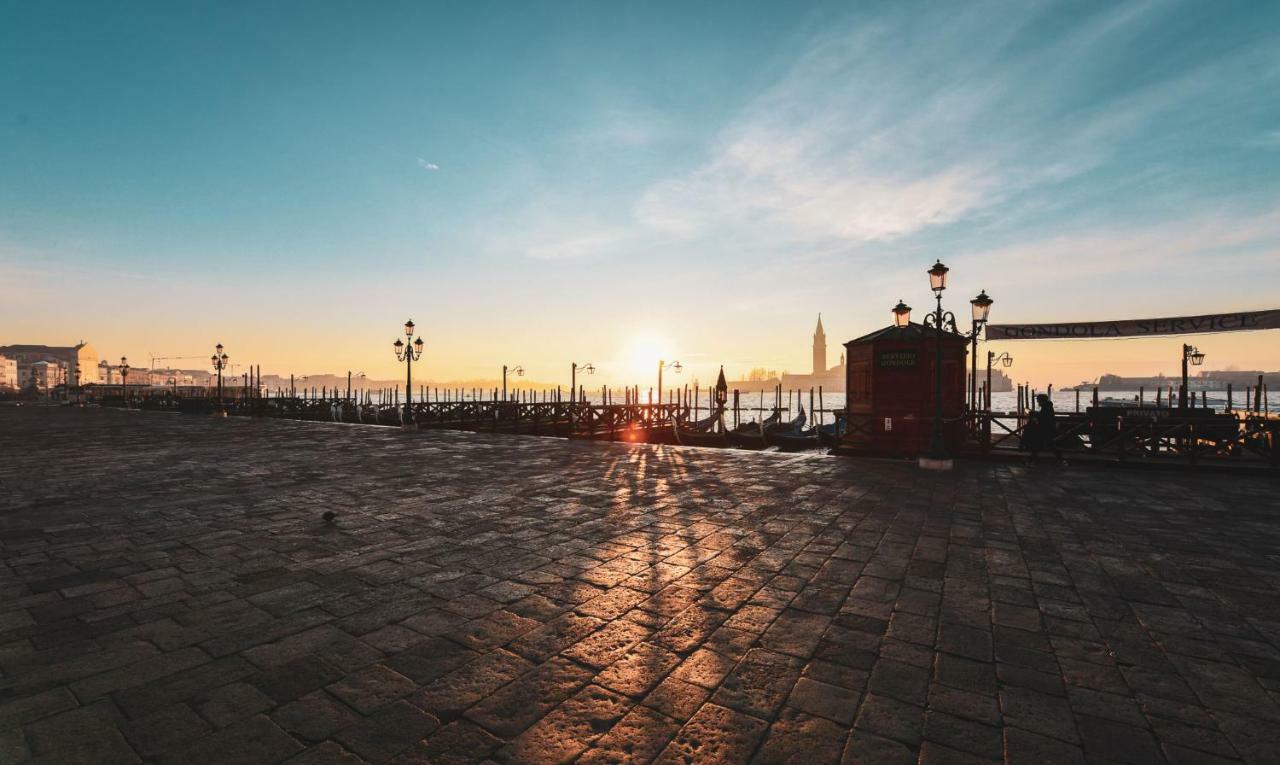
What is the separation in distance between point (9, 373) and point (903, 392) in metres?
184

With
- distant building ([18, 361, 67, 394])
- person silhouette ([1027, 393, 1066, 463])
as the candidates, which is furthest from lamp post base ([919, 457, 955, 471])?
distant building ([18, 361, 67, 394])

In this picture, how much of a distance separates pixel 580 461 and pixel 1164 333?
15.1 metres

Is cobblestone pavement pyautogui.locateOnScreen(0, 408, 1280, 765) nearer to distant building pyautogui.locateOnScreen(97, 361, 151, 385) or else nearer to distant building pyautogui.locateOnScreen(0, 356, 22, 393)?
distant building pyautogui.locateOnScreen(0, 356, 22, 393)

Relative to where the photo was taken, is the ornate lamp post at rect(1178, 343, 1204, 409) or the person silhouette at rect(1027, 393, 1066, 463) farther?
the ornate lamp post at rect(1178, 343, 1204, 409)

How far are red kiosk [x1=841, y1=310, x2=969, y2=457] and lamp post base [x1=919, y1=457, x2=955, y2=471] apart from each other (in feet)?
5.89

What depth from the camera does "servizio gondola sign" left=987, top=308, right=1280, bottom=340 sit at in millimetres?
11797

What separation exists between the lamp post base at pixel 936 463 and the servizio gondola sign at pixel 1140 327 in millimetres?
7597

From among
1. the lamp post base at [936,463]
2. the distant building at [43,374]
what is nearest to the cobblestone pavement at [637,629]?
the lamp post base at [936,463]

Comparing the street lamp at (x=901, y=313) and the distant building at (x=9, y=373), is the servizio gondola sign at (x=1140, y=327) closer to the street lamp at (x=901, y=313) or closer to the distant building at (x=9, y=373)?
the street lamp at (x=901, y=313)

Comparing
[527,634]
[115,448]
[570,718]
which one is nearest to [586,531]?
[527,634]

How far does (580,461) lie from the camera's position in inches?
442

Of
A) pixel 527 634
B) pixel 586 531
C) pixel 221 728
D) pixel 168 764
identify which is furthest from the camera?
pixel 586 531

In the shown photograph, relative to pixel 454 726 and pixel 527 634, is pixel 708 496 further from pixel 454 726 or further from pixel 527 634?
pixel 454 726

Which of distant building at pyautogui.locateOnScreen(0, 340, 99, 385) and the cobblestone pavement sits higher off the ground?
distant building at pyautogui.locateOnScreen(0, 340, 99, 385)
